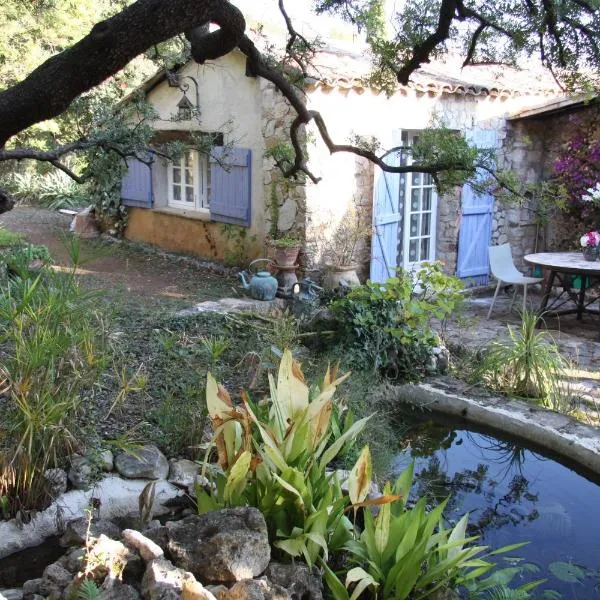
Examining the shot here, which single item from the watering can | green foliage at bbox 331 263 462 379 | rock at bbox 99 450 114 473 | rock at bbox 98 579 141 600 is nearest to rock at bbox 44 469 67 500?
rock at bbox 99 450 114 473

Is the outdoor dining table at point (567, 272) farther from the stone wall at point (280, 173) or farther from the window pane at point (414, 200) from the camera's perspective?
the stone wall at point (280, 173)

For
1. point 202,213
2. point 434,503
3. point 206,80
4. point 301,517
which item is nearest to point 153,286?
point 202,213

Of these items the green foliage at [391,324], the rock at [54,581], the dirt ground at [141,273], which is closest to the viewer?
the rock at [54,581]

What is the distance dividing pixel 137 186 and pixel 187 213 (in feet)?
4.09

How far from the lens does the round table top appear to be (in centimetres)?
725

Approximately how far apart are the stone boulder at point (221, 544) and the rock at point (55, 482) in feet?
2.44

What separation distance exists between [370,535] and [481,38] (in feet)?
11.2

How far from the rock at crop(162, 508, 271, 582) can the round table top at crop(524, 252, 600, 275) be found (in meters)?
5.56

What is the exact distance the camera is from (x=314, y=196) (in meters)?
8.02

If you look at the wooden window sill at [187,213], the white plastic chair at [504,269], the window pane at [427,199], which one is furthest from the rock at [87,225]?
the white plastic chair at [504,269]

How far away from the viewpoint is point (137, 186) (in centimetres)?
1074

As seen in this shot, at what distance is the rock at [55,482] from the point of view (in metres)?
3.25

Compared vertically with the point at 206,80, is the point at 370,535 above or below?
below

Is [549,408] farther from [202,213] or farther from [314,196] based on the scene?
[202,213]
